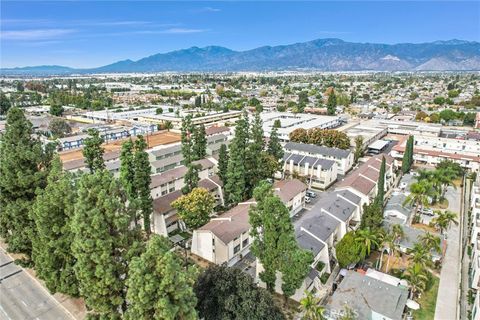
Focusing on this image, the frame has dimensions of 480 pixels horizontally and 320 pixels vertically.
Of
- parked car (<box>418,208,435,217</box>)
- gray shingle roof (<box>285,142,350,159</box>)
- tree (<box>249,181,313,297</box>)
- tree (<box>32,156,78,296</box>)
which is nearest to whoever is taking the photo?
tree (<box>32,156,78,296</box>)

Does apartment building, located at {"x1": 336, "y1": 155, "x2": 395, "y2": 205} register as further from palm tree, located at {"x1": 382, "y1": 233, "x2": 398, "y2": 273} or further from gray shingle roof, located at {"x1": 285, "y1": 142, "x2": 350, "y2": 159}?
palm tree, located at {"x1": 382, "y1": 233, "x2": 398, "y2": 273}

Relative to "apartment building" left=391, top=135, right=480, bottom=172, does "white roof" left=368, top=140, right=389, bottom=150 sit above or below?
below

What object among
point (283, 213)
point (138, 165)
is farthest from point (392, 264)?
point (138, 165)

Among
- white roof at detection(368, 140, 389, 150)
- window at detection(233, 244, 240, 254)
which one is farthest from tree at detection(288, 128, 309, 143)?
window at detection(233, 244, 240, 254)

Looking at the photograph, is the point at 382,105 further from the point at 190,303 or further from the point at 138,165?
the point at 190,303

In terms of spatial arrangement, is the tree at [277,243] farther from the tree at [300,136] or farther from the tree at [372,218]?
the tree at [300,136]

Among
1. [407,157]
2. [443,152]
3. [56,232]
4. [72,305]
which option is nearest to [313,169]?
[407,157]
